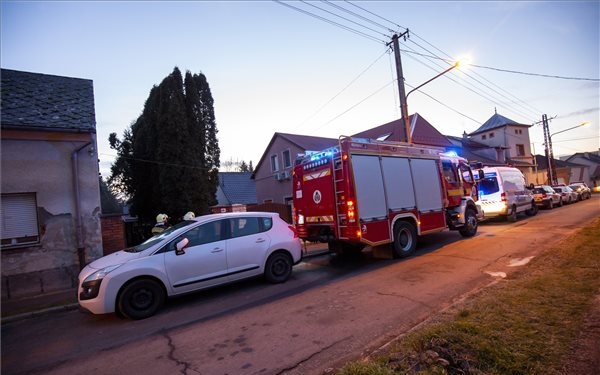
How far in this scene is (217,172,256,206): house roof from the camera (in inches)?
1390

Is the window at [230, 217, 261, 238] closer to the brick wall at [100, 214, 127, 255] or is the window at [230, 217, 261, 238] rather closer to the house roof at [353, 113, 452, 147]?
the brick wall at [100, 214, 127, 255]

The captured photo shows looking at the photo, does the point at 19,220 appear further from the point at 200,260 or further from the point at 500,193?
the point at 500,193

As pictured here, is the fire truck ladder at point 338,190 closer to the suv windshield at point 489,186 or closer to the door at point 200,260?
the door at point 200,260

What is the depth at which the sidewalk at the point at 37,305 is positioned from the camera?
6.71 m

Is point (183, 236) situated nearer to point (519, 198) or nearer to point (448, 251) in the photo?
point (448, 251)

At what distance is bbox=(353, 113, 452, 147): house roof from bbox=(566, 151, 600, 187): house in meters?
52.4

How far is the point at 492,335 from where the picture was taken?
3.63 m

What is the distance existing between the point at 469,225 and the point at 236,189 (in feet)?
90.4

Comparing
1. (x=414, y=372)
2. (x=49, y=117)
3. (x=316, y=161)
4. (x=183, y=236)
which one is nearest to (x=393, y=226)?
(x=316, y=161)

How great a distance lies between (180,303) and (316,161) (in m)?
4.89

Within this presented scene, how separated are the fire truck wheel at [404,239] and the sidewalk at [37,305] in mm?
7525

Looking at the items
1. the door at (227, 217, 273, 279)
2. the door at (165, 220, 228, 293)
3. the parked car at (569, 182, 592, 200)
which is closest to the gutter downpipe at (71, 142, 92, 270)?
the door at (165, 220, 228, 293)

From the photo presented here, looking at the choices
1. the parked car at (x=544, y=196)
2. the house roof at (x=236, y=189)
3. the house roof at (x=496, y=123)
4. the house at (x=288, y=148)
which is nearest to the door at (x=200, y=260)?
the house at (x=288, y=148)

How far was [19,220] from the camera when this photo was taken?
8.77 m
